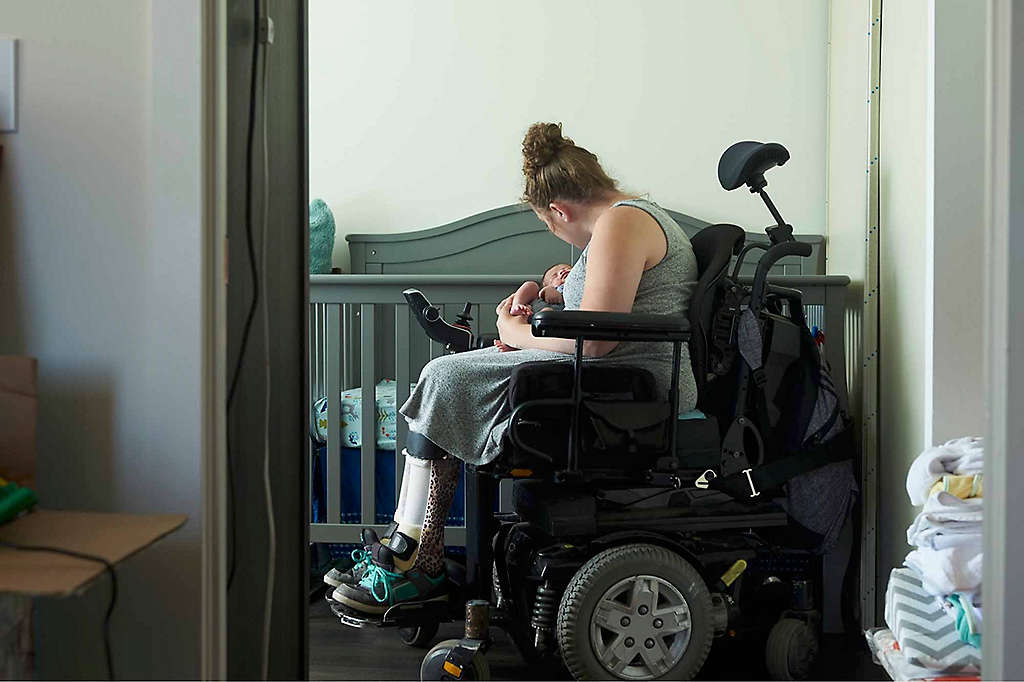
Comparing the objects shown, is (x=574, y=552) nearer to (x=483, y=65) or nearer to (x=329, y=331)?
(x=329, y=331)

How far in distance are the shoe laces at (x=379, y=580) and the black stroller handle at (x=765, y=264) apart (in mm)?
940

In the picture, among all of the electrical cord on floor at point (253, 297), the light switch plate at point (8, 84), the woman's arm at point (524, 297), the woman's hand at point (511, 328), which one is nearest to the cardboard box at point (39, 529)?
the electrical cord on floor at point (253, 297)

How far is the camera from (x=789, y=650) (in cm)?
214

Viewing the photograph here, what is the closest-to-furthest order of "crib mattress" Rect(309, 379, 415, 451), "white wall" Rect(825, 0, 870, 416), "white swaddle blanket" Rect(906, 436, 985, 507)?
"white swaddle blanket" Rect(906, 436, 985, 507)
"white wall" Rect(825, 0, 870, 416)
"crib mattress" Rect(309, 379, 415, 451)

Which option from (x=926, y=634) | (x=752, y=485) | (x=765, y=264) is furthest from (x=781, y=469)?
(x=926, y=634)

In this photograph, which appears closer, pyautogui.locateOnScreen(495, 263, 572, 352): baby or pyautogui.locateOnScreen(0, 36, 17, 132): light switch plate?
pyautogui.locateOnScreen(0, 36, 17, 132): light switch plate

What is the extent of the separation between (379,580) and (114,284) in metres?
1.03

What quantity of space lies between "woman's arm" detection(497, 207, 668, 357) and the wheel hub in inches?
18.6

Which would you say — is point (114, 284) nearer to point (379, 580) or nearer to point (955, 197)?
point (379, 580)

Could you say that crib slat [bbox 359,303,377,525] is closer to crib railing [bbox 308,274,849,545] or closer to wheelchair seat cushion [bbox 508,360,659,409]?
crib railing [bbox 308,274,849,545]

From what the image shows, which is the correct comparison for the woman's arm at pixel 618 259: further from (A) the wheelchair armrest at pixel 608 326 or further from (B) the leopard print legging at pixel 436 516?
(B) the leopard print legging at pixel 436 516

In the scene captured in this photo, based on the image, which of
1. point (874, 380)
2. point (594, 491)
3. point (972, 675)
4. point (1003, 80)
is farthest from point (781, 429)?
point (1003, 80)

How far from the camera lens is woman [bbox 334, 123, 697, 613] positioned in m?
2.04

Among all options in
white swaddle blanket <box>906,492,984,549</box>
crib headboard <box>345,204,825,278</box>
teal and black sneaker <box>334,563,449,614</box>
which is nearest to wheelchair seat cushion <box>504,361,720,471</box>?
teal and black sneaker <box>334,563,449,614</box>
